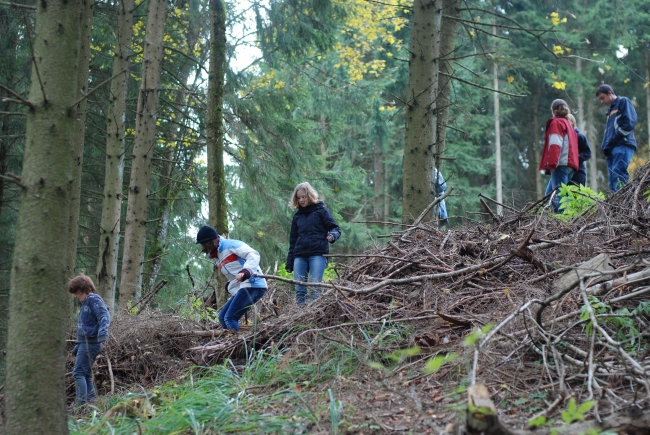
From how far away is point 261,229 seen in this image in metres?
15.1

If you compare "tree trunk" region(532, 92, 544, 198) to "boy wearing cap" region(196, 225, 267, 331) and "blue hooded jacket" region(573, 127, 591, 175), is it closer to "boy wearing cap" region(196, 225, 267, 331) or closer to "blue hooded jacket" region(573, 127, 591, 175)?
"blue hooded jacket" region(573, 127, 591, 175)

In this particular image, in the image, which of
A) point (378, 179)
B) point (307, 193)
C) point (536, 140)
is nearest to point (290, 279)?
point (307, 193)

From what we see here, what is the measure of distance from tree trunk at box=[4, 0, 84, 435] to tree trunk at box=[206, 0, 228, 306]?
5.81 metres

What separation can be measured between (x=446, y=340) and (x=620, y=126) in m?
6.04

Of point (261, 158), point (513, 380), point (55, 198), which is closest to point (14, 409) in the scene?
point (55, 198)

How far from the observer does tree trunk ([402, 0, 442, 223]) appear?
27.6ft

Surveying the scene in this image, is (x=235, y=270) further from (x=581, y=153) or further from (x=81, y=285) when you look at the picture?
(x=581, y=153)

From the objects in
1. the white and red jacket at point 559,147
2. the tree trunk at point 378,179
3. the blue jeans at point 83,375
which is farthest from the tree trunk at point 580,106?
the blue jeans at point 83,375

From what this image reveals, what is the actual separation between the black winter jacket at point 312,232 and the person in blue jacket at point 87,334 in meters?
2.43

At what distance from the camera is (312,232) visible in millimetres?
8086

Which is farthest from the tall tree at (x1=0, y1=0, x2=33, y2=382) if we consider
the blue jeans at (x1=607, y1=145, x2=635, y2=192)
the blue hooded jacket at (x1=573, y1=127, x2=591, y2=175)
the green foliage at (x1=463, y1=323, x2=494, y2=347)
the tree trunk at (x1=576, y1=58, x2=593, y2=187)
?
the tree trunk at (x1=576, y1=58, x2=593, y2=187)

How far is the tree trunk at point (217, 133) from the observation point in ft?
31.8

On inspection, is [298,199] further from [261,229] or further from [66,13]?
[261,229]

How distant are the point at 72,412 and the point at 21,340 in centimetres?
309
